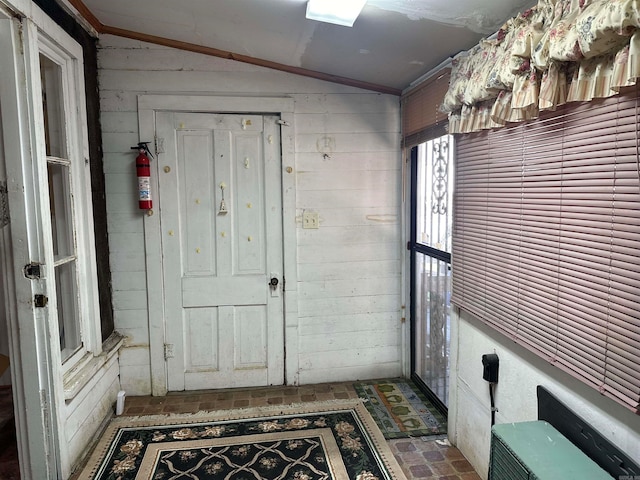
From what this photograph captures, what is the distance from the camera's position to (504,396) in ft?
5.98

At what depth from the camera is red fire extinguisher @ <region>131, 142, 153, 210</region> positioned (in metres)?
2.66

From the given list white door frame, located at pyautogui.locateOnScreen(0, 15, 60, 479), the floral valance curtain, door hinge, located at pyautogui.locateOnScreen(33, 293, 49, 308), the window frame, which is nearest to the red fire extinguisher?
the window frame

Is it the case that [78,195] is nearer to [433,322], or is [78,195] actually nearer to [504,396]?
[433,322]

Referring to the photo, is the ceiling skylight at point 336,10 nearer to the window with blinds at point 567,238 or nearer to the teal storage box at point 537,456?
the window with blinds at point 567,238

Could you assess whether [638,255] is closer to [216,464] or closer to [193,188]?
[216,464]

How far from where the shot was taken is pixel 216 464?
2.14 m

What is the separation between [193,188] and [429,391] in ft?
7.06

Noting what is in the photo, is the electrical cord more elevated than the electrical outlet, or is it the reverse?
the electrical outlet

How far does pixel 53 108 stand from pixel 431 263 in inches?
95.0

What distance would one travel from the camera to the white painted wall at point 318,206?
2.73m

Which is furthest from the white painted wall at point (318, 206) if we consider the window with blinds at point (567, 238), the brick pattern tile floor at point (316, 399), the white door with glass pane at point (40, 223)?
the window with blinds at point (567, 238)

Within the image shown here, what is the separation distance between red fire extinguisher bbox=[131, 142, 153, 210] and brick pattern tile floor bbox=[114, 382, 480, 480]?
134cm

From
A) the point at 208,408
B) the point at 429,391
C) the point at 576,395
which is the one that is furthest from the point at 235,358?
the point at 576,395

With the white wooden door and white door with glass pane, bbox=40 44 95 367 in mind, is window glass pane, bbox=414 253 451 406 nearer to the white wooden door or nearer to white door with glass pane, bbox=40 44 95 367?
the white wooden door
